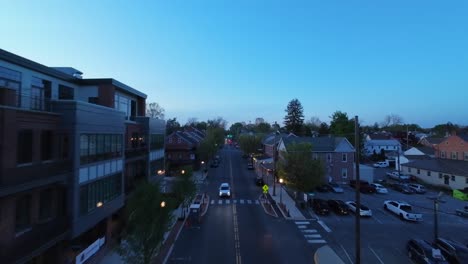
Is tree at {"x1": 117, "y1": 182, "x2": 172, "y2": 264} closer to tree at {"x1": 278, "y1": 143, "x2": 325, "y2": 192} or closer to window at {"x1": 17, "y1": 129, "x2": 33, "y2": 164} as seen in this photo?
window at {"x1": 17, "y1": 129, "x2": 33, "y2": 164}

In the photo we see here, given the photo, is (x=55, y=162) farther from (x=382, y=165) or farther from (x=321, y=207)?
(x=382, y=165)

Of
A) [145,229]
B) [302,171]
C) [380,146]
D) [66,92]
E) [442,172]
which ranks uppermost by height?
[66,92]

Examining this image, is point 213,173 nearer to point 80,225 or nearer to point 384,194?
point 384,194

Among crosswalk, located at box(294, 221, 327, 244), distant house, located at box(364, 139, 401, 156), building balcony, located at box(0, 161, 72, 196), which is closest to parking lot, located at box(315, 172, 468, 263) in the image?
crosswalk, located at box(294, 221, 327, 244)

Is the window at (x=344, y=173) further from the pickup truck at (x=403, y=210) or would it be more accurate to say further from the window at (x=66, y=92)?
the window at (x=66, y=92)

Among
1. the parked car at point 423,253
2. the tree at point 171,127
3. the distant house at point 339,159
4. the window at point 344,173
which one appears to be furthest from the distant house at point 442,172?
the tree at point 171,127

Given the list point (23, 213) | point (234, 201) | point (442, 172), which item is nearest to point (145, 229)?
point (23, 213)
